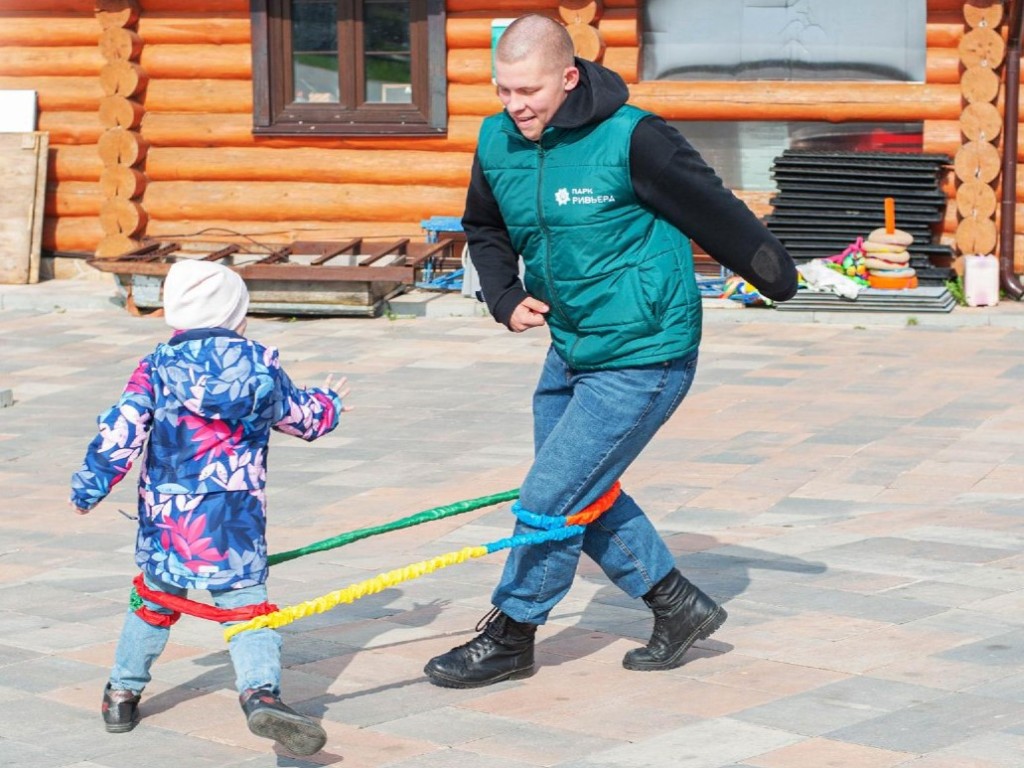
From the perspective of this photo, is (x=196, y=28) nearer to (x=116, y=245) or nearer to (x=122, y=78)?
(x=122, y=78)

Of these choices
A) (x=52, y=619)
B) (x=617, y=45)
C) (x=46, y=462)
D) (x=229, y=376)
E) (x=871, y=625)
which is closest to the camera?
(x=229, y=376)

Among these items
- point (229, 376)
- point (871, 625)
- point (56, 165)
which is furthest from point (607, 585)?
Result: point (56, 165)

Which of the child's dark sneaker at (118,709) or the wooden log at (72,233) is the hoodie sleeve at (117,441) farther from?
the wooden log at (72,233)

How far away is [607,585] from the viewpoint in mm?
6227

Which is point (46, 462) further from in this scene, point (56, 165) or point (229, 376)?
point (56, 165)

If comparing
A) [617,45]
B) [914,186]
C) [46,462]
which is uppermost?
[617,45]

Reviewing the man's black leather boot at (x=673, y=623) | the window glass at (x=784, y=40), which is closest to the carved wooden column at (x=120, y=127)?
the window glass at (x=784, y=40)

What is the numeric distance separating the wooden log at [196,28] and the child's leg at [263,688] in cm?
1082

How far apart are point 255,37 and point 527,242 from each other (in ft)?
33.7

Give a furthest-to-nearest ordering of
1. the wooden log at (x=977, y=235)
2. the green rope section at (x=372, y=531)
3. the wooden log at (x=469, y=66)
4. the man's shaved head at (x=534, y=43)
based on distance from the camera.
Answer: the wooden log at (x=469, y=66)
the wooden log at (x=977, y=235)
the green rope section at (x=372, y=531)
the man's shaved head at (x=534, y=43)

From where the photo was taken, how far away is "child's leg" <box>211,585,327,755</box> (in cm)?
415

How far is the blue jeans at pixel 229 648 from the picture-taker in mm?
4391

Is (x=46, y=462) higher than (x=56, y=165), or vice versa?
(x=56, y=165)

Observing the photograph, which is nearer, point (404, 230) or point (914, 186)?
point (914, 186)
